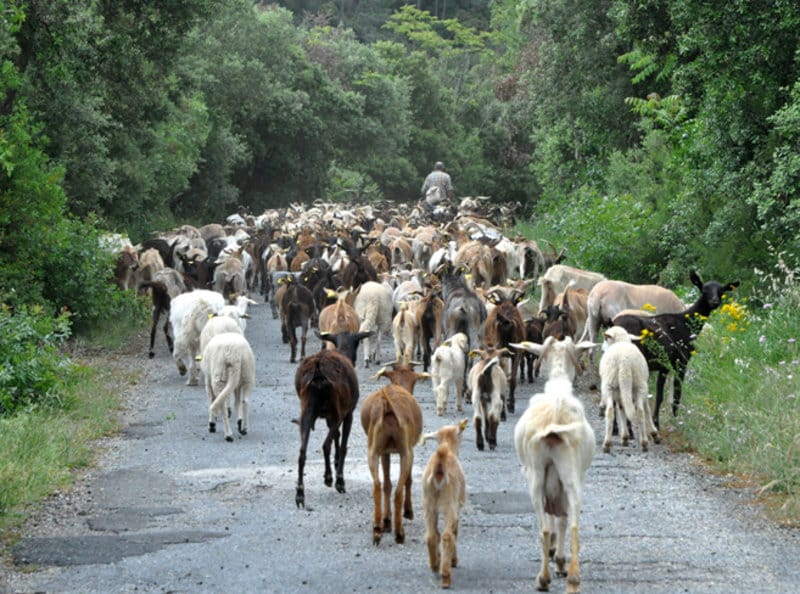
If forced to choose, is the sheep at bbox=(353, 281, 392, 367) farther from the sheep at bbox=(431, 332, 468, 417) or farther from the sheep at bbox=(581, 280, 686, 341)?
the sheep at bbox=(431, 332, 468, 417)

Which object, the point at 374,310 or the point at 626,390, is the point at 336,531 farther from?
the point at 374,310

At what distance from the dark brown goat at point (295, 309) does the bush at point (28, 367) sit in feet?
17.7

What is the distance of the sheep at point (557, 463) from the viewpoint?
9055mm

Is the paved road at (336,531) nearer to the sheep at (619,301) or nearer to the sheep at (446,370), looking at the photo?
the sheep at (446,370)

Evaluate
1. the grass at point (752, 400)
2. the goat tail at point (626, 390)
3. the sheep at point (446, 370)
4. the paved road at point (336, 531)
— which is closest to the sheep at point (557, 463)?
the paved road at point (336, 531)

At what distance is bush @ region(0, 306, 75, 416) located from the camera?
15.5 m

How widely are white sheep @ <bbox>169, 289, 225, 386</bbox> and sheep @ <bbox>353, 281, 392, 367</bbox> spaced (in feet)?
10.3

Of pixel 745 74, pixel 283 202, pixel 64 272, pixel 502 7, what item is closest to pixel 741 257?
pixel 745 74

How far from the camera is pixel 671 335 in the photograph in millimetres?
15695

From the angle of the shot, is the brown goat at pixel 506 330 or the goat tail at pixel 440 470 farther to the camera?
the brown goat at pixel 506 330

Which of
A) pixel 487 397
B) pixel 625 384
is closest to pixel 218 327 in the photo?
pixel 487 397

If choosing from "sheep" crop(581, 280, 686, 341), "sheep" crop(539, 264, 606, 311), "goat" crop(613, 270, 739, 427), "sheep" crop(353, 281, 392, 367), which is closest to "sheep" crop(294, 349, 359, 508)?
"goat" crop(613, 270, 739, 427)

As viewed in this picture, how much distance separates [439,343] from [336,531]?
977 centimetres

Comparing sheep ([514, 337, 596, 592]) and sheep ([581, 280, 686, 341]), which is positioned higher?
sheep ([581, 280, 686, 341])
